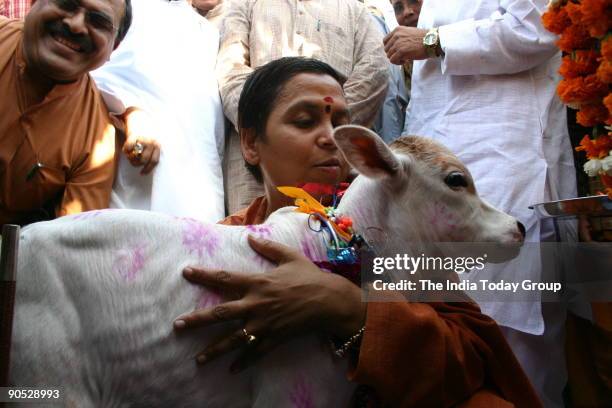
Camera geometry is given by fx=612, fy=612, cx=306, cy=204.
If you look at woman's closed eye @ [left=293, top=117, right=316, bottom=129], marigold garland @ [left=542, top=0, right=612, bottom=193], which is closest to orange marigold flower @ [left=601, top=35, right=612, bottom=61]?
marigold garland @ [left=542, top=0, right=612, bottom=193]

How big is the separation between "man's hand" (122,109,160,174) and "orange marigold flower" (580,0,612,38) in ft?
5.75

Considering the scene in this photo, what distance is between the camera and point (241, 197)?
295cm

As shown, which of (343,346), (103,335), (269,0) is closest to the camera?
(103,335)

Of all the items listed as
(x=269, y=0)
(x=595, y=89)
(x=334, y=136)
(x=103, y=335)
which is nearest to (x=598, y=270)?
(x=595, y=89)

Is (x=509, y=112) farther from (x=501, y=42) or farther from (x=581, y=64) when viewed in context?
(x=581, y=64)

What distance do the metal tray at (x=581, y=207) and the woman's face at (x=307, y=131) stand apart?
850 mm

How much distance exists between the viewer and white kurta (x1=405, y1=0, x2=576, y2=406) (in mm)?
2758

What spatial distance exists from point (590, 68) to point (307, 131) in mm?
1024

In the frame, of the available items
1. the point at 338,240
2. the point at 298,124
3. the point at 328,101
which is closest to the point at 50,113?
the point at 298,124

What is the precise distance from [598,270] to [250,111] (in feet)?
4.83

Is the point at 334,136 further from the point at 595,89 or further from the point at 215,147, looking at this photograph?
the point at 215,147

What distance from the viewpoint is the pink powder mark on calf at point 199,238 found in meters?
1.63

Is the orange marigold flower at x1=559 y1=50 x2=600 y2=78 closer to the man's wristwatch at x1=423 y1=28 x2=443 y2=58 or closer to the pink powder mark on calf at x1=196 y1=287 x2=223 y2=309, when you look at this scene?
the man's wristwatch at x1=423 y1=28 x2=443 y2=58

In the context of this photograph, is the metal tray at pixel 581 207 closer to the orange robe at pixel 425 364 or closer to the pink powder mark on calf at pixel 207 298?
the orange robe at pixel 425 364
